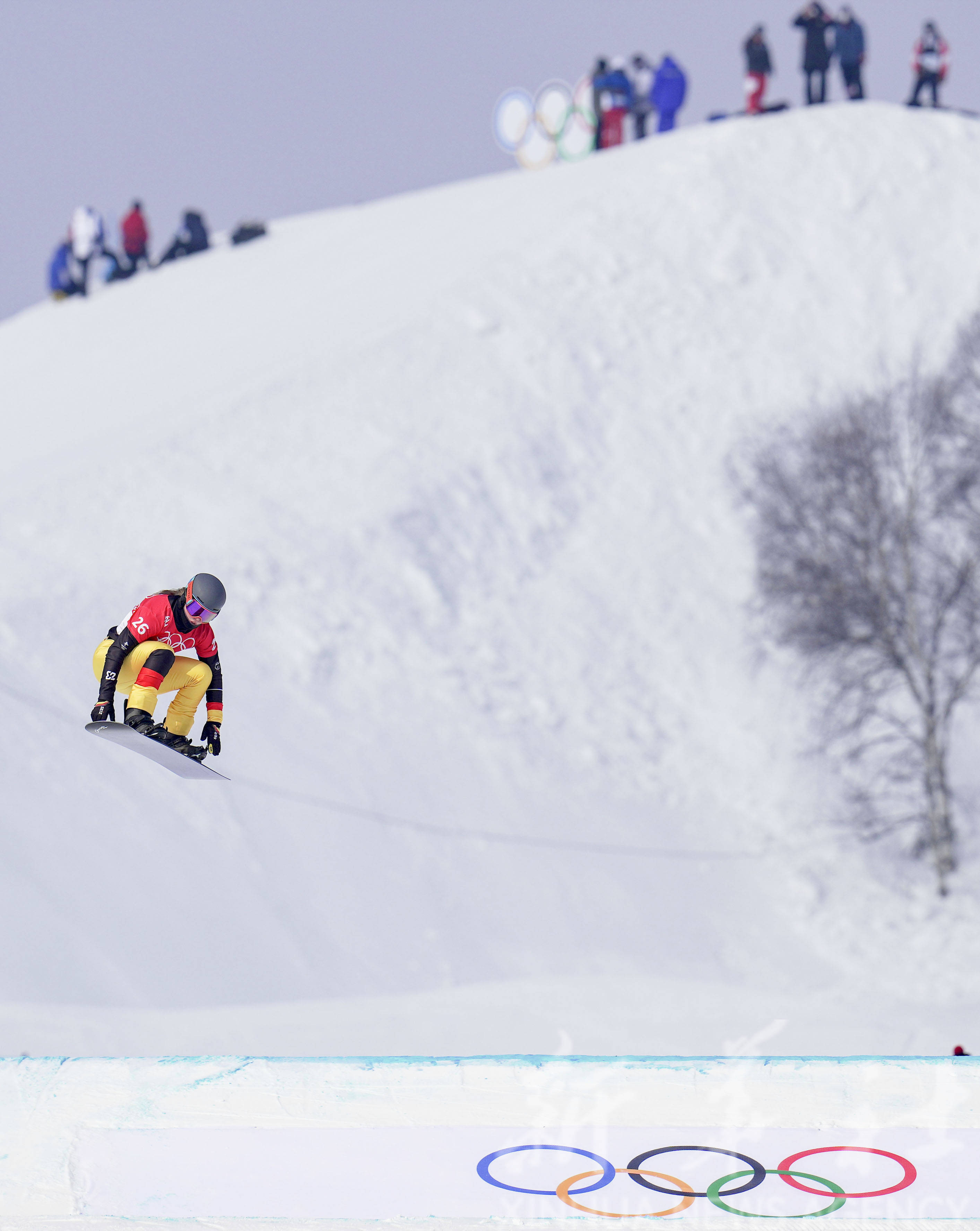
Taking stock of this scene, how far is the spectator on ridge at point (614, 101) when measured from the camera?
3372 centimetres

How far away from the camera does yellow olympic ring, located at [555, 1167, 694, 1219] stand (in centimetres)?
480

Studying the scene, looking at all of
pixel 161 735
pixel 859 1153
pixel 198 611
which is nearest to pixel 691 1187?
pixel 859 1153

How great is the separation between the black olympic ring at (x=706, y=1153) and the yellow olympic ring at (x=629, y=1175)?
0.02 meters

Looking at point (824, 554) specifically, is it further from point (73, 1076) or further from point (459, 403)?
point (73, 1076)

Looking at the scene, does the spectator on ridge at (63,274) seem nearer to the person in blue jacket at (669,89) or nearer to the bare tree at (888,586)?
the person in blue jacket at (669,89)

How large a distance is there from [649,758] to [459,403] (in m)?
9.54

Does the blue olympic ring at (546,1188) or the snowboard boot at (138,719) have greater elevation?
the snowboard boot at (138,719)

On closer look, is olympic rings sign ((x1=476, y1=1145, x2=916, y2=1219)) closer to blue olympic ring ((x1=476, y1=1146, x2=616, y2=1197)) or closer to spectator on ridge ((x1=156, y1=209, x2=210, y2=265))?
blue olympic ring ((x1=476, y1=1146, x2=616, y2=1197))

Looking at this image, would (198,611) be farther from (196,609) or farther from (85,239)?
(85,239)

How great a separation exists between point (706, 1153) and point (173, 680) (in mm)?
3308

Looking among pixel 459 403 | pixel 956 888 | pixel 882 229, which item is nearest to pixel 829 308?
pixel 882 229

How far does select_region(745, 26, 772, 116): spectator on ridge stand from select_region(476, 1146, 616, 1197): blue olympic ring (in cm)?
3009

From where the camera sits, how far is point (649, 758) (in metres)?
21.2

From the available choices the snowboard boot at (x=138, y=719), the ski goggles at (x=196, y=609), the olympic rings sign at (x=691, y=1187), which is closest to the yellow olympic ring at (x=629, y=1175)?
the olympic rings sign at (x=691, y=1187)
